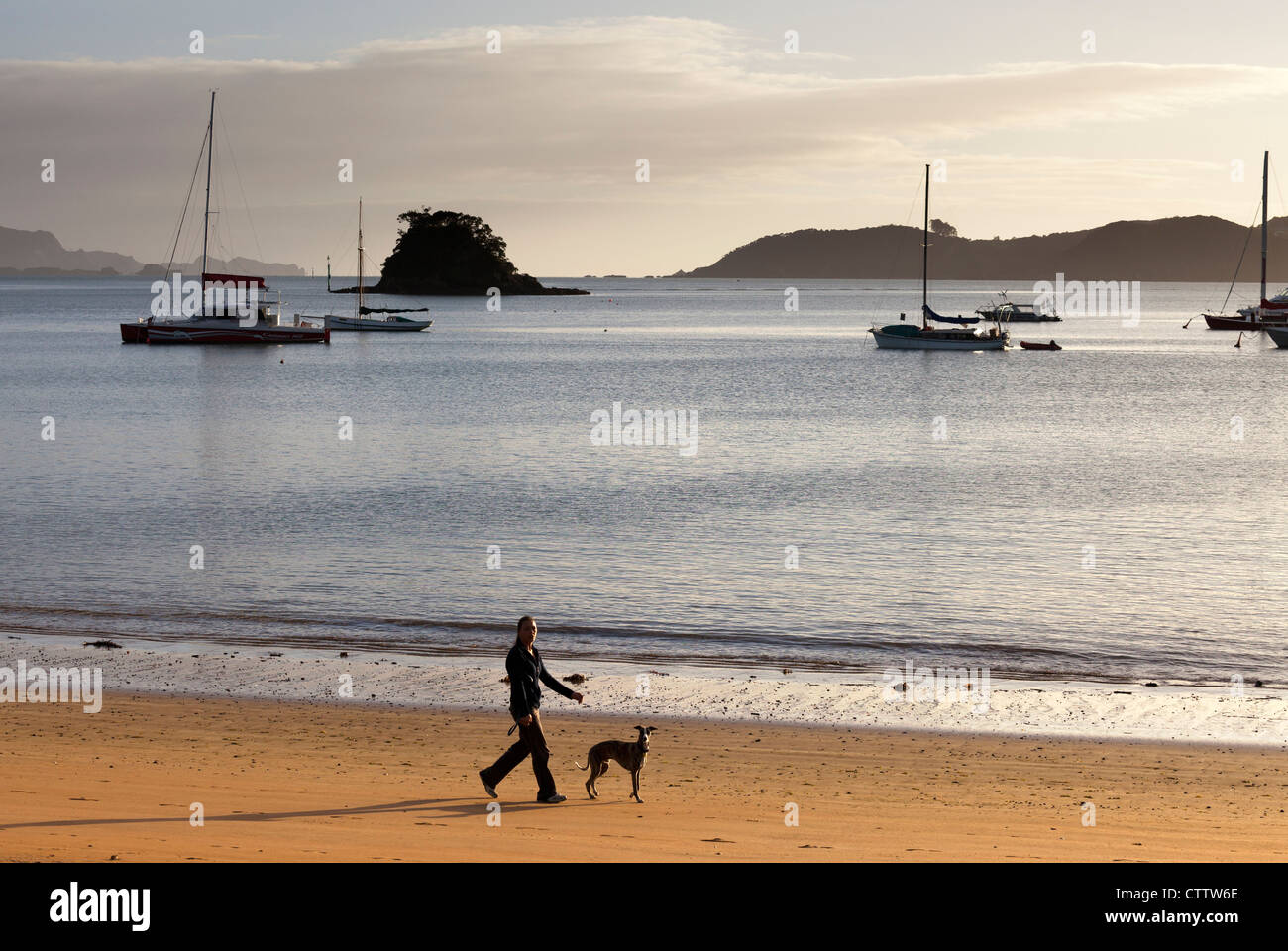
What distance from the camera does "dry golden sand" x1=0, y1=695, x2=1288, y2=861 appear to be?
10.3 m

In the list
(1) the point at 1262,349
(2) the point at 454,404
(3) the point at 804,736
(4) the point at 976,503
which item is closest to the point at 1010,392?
(2) the point at 454,404

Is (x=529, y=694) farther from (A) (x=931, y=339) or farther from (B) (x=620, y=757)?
(A) (x=931, y=339)

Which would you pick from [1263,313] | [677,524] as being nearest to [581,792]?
[677,524]

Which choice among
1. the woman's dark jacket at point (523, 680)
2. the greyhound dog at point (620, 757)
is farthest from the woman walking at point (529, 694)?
the greyhound dog at point (620, 757)

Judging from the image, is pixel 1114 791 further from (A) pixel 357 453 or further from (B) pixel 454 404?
(B) pixel 454 404

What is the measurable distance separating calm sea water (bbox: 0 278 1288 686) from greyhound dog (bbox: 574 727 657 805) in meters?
8.04

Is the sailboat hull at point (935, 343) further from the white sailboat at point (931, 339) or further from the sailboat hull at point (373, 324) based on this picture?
the sailboat hull at point (373, 324)

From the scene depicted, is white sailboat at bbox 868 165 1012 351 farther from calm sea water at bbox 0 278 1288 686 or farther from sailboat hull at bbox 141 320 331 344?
sailboat hull at bbox 141 320 331 344

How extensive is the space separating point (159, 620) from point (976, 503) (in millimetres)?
23667

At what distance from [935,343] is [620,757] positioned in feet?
A: 335

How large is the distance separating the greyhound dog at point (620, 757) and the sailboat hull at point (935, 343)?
331ft

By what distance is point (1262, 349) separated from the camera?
415 ft

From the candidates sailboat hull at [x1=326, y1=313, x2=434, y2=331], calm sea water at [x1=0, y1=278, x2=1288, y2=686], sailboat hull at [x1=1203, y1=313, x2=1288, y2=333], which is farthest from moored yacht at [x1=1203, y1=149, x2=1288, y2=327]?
sailboat hull at [x1=326, y1=313, x2=434, y2=331]

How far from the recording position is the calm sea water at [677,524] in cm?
2219
